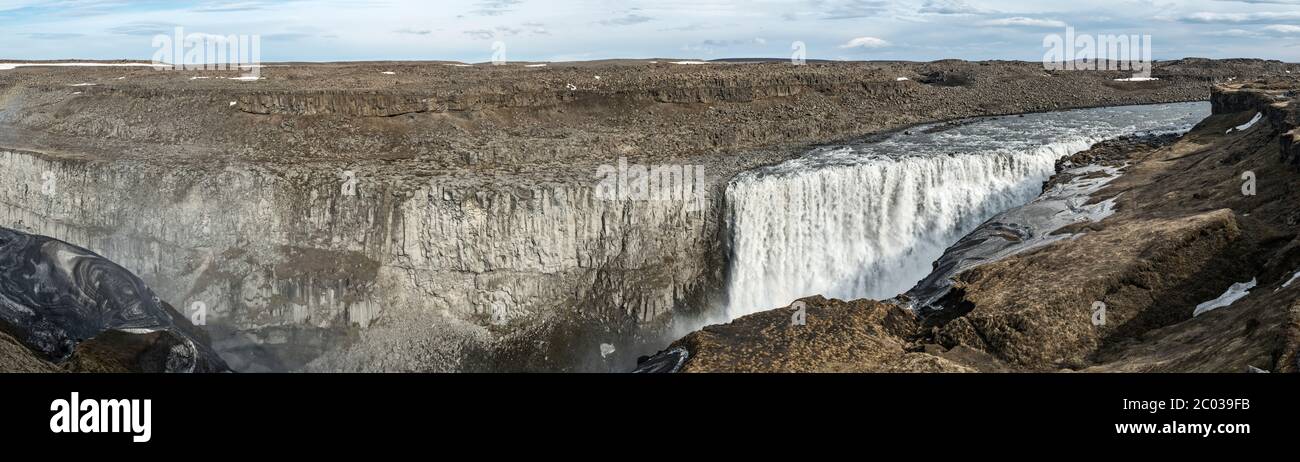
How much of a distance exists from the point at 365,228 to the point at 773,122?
19901 mm

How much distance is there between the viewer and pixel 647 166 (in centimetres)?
3609

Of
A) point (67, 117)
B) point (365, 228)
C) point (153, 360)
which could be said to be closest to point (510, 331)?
point (365, 228)

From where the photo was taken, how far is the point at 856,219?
107ft

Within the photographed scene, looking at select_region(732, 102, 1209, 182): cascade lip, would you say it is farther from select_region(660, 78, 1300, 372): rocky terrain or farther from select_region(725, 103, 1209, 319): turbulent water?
select_region(660, 78, 1300, 372): rocky terrain

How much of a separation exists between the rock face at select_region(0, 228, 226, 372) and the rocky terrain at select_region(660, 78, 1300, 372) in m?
11.8

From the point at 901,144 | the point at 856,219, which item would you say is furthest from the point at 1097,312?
the point at 901,144

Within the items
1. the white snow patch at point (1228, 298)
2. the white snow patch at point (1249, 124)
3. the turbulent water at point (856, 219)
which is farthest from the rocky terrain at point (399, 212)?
the white snow patch at point (1228, 298)

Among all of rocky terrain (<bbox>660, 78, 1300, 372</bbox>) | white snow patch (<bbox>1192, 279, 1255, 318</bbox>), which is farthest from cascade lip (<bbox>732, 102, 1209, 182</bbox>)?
white snow patch (<bbox>1192, 279, 1255, 318</bbox>)

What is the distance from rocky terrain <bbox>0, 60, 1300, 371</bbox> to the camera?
31.5 metres

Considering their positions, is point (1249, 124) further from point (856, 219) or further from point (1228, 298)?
point (1228, 298)

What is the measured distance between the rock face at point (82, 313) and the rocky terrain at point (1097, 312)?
38.6 feet

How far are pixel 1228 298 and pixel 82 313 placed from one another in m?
24.8

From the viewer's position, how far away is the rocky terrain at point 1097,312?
14.6m
